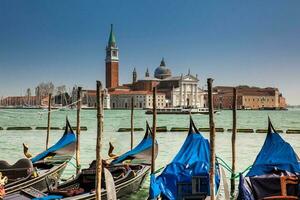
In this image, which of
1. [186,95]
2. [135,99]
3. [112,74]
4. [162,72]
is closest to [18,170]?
[186,95]

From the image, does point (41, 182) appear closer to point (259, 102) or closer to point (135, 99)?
point (135, 99)

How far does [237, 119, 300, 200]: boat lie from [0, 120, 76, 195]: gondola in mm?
2279

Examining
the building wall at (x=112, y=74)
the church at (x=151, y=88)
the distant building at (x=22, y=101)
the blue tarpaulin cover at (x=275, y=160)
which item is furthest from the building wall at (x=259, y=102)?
the blue tarpaulin cover at (x=275, y=160)

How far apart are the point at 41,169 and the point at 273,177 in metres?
3.51

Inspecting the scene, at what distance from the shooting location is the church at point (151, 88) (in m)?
67.9

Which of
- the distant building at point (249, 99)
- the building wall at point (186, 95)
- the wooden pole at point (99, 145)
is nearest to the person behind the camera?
the wooden pole at point (99, 145)

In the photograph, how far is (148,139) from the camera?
8.34 meters

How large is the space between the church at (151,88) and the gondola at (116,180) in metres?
57.3

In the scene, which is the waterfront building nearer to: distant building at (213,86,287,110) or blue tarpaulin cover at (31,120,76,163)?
distant building at (213,86,287,110)

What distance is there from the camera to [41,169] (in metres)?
6.79

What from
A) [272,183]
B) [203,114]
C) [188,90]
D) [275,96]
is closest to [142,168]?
[272,183]

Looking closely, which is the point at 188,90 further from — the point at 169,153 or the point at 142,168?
the point at 142,168

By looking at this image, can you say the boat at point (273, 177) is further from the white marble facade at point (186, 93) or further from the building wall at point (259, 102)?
the building wall at point (259, 102)

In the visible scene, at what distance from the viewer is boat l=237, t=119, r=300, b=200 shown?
480 centimetres
